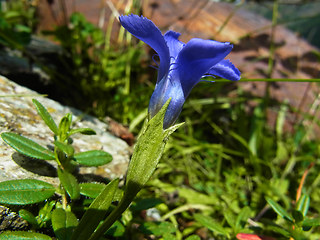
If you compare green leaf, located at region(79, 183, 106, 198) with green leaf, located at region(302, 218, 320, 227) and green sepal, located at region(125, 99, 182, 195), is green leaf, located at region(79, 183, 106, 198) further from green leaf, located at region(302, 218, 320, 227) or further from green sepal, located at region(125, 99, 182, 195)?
green leaf, located at region(302, 218, 320, 227)

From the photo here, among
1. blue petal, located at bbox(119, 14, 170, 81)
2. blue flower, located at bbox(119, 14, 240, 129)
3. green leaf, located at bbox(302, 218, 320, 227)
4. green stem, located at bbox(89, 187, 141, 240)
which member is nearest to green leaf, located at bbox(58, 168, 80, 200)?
green stem, located at bbox(89, 187, 141, 240)

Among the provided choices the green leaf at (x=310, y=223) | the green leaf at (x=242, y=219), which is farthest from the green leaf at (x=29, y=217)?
the green leaf at (x=310, y=223)

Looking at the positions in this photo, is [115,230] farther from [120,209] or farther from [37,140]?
[37,140]

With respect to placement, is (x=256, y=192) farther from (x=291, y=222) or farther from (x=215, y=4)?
(x=215, y=4)

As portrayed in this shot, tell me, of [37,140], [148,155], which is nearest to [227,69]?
[148,155]

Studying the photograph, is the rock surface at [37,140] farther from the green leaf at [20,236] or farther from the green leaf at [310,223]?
the green leaf at [310,223]

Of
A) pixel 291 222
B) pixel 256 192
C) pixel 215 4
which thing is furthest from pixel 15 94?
pixel 215 4
